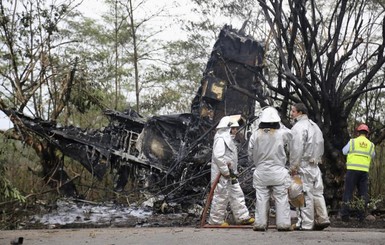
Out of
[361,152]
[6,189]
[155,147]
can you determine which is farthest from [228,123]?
[155,147]

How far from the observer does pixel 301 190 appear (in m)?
7.94

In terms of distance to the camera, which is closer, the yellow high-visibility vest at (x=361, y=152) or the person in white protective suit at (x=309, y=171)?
the person in white protective suit at (x=309, y=171)

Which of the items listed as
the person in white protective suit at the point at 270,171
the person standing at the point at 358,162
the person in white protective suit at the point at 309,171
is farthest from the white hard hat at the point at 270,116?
the person standing at the point at 358,162

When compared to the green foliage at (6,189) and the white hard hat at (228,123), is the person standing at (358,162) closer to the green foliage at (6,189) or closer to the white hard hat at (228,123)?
the white hard hat at (228,123)

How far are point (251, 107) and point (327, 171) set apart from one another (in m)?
4.77

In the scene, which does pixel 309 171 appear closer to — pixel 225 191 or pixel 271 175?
pixel 271 175

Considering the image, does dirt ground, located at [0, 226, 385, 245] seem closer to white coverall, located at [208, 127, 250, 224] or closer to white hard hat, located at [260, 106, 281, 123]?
white coverall, located at [208, 127, 250, 224]

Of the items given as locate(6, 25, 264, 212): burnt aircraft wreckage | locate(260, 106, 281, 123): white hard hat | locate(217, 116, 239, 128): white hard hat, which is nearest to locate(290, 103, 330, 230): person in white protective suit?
locate(260, 106, 281, 123): white hard hat

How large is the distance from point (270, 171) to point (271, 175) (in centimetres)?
6

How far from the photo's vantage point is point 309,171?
26.6 ft

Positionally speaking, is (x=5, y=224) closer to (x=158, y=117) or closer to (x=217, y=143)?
(x=217, y=143)

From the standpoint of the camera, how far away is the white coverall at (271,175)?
761 cm

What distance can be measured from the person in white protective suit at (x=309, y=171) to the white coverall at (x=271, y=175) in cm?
19

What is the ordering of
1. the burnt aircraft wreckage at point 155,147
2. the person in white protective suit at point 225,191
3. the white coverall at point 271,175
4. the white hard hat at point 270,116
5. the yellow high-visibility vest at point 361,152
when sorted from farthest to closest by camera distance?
the burnt aircraft wreckage at point 155,147 → the yellow high-visibility vest at point 361,152 → the person in white protective suit at point 225,191 → the white hard hat at point 270,116 → the white coverall at point 271,175
